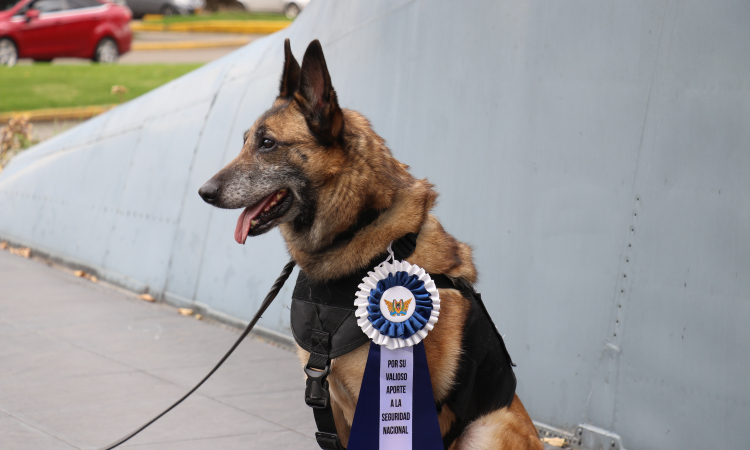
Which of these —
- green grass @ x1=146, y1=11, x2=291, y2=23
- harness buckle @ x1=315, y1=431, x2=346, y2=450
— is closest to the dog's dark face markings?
harness buckle @ x1=315, y1=431, x2=346, y2=450

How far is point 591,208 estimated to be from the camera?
3854 mm

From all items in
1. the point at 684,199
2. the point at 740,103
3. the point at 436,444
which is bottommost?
the point at 436,444

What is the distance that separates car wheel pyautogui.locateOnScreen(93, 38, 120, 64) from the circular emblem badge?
20.0 metres

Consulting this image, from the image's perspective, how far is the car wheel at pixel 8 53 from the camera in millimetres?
18859

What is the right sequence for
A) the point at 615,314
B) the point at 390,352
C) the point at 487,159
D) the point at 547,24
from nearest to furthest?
1. the point at 390,352
2. the point at 615,314
3. the point at 547,24
4. the point at 487,159

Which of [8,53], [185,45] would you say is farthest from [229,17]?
[8,53]

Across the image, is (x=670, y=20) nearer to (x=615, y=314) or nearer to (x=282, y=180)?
(x=615, y=314)

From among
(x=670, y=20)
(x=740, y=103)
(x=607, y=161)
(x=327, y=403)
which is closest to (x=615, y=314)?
(x=607, y=161)

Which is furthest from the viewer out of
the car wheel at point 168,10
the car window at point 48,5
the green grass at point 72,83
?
the car wheel at point 168,10

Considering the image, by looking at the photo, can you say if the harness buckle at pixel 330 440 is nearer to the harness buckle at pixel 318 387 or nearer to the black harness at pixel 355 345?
the black harness at pixel 355 345

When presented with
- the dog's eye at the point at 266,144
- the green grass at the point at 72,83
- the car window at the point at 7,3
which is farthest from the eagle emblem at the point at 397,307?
the car window at the point at 7,3

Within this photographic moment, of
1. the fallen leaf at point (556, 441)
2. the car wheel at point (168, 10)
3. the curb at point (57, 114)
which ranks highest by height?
the car wheel at point (168, 10)

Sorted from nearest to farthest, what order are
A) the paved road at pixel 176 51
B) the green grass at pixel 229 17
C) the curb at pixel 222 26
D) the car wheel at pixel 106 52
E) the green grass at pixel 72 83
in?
the green grass at pixel 72 83
the car wheel at pixel 106 52
the paved road at pixel 176 51
the curb at pixel 222 26
the green grass at pixel 229 17

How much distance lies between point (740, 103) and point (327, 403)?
2370mm
